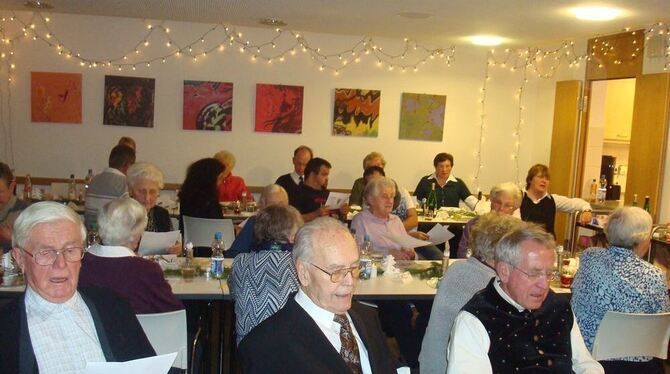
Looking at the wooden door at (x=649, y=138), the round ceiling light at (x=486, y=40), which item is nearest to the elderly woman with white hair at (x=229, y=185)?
the round ceiling light at (x=486, y=40)

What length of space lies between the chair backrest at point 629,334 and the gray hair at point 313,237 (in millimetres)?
1627

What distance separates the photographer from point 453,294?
3164 mm

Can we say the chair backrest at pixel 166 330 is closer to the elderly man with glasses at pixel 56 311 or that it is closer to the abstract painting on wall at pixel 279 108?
the elderly man with glasses at pixel 56 311

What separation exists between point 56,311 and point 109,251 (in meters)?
0.95

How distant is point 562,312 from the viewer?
2830 millimetres

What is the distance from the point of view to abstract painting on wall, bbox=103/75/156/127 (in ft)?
27.7

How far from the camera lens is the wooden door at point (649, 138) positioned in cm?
711

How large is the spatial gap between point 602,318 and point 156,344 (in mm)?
2196

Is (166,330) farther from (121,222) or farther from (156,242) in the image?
(156,242)

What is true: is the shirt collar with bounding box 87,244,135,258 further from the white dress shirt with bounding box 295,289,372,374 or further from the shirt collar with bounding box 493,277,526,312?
the shirt collar with bounding box 493,277,526,312

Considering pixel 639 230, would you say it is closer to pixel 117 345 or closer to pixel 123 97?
pixel 117 345

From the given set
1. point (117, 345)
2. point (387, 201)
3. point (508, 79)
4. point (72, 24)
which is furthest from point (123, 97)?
point (117, 345)

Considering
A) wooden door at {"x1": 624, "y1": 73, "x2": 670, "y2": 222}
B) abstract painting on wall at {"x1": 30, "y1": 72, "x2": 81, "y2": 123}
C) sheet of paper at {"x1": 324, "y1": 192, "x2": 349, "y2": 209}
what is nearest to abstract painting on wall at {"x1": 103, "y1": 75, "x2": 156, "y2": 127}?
abstract painting on wall at {"x1": 30, "y1": 72, "x2": 81, "y2": 123}

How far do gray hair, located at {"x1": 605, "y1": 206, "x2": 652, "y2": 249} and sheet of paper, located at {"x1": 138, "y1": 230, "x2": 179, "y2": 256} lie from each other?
2777 mm
